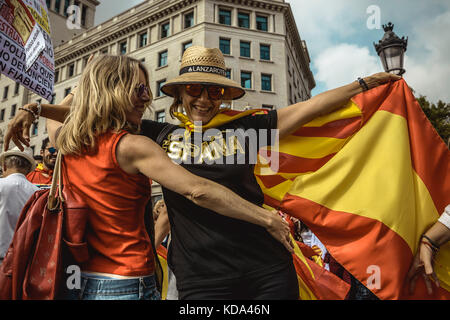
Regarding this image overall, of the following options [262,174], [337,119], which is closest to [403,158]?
[337,119]

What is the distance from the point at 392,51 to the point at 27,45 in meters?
4.46

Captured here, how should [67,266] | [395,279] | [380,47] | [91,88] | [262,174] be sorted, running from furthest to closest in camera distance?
[380,47], [262,174], [395,279], [91,88], [67,266]

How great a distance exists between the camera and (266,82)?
25859 mm

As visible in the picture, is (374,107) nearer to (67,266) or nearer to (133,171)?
(133,171)

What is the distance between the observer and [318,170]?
8.91 ft

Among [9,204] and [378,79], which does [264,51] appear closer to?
[378,79]

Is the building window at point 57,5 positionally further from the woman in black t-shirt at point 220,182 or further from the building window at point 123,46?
the woman in black t-shirt at point 220,182

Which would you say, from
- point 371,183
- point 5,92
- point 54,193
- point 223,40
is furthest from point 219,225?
point 5,92

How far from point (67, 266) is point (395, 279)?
6.52 ft

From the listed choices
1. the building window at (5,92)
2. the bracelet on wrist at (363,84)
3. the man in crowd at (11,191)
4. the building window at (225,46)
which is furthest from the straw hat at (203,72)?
the building window at (5,92)

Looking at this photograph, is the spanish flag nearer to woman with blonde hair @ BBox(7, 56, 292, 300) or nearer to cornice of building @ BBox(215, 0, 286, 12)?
woman with blonde hair @ BBox(7, 56, 292, 300)

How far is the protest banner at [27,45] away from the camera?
10.5 ft

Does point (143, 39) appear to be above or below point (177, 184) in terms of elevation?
above

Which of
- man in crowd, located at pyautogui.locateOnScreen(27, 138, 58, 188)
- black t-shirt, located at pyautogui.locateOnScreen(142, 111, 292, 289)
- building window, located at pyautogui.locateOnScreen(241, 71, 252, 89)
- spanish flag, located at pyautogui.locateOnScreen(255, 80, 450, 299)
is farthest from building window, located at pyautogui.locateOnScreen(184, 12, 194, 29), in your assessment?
black t-shirt, located at pyautogui.locateOnScreen(142, 111, 292, 289)
